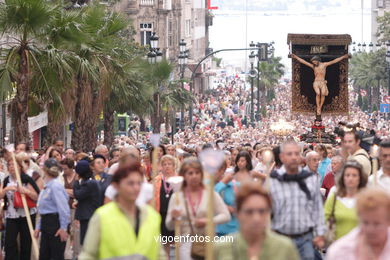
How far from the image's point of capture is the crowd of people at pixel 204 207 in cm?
767

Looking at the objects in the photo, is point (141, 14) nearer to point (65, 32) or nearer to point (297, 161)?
point (65, 32)

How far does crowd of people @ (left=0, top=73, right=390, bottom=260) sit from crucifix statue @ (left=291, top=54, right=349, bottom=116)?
19457 millimetres

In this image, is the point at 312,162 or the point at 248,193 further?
the point at 312,162

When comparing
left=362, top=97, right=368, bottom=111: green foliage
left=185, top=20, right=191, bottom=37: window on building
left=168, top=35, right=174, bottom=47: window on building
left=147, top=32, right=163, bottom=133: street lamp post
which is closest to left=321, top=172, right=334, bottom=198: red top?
left=147, top=32, right=163, bottom=133: street lamp post

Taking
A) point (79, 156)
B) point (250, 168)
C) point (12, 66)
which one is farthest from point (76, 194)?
point (12, 66)

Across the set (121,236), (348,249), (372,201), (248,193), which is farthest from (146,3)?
(372,201)

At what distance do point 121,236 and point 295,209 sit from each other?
9.65 ft

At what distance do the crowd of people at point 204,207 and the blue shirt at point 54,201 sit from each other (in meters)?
0.01

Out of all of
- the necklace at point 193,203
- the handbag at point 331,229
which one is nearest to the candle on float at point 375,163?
the handbag at point 331,229

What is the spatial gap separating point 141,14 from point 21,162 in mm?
68335

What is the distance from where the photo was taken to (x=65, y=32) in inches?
994

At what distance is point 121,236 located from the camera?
8.31 m

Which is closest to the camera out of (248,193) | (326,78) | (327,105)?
(248,193)

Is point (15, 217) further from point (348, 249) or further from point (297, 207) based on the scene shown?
point (348, 249)
